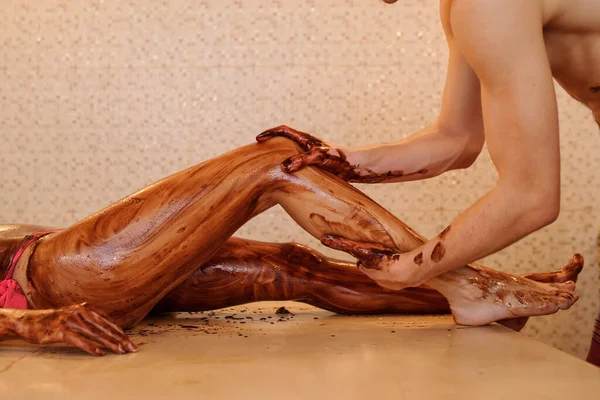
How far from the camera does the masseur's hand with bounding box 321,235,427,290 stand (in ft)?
5.17

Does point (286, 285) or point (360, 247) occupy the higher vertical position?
point (360, 247)

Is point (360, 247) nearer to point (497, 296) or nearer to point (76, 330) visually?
point (497, 296)

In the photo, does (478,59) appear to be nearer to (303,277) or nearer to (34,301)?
(303,277)

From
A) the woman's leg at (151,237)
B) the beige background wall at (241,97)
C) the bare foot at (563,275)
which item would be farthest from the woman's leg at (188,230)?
the beige background wall at (241,97)

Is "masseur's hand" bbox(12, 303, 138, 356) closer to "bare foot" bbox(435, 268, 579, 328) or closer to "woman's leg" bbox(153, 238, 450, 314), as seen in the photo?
"woman's leg" bbox(153, 238, 450, 314)

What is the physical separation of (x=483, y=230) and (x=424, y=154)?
1.61 ft

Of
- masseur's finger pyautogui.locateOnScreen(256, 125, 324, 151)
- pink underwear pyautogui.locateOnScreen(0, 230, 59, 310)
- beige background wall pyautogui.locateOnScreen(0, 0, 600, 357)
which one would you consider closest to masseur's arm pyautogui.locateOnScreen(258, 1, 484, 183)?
masseur's finger pyautogui.locateOnScreen(256, 125, 324, 151)

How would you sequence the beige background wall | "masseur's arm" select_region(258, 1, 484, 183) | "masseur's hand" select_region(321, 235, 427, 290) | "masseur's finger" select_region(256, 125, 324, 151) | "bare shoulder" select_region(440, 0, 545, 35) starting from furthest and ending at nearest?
1. the beige background wall
2. "masseur's arm" select_region(258, 1, 484, 183)
3. "masseur's finger" select_region(256, 125, 324, 151)
4. "masseur's hand" select_region(321, 235, 427, 290)
5. "bare shoulder" select_region(440, 0, 545, 35)

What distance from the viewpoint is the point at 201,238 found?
1.62 m

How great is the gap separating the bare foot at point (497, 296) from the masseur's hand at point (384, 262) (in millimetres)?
111

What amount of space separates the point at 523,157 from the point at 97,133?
2092 millimetres

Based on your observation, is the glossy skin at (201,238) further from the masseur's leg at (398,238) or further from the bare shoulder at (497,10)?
the bare shoulder at (497,10)

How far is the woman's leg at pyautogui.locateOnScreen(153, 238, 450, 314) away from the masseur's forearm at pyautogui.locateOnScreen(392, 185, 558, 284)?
1.12 ft

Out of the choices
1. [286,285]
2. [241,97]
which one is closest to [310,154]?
[286,285]
